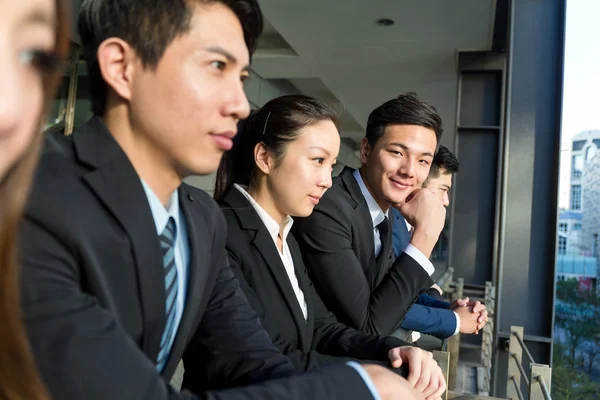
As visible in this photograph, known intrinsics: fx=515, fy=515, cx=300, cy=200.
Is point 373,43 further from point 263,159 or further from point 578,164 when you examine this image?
point 263,159

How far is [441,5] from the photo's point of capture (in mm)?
6832

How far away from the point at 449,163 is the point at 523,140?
4.47 feet

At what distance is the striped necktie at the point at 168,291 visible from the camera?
1.04 metres

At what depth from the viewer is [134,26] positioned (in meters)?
1.03

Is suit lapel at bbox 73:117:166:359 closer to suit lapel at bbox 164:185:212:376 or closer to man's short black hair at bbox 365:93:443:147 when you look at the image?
suit lapel at bbox 164:185:212:376

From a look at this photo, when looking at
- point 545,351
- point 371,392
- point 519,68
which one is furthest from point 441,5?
point 371,392

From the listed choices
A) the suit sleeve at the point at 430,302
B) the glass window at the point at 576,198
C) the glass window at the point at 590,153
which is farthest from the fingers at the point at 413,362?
the glass window at the point at 576,198

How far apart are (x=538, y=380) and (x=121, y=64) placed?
7.34 ft

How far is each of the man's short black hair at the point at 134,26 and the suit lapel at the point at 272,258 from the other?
656 millimetres

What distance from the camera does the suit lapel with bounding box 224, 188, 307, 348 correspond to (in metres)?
1.59

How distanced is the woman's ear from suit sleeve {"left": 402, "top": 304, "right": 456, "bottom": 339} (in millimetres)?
1223

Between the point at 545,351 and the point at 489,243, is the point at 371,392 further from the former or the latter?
the point at 489,243

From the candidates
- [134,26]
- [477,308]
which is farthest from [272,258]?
[477,308]

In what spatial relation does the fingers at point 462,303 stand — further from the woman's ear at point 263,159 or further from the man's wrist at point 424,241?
the woman's ear at point 263,159
